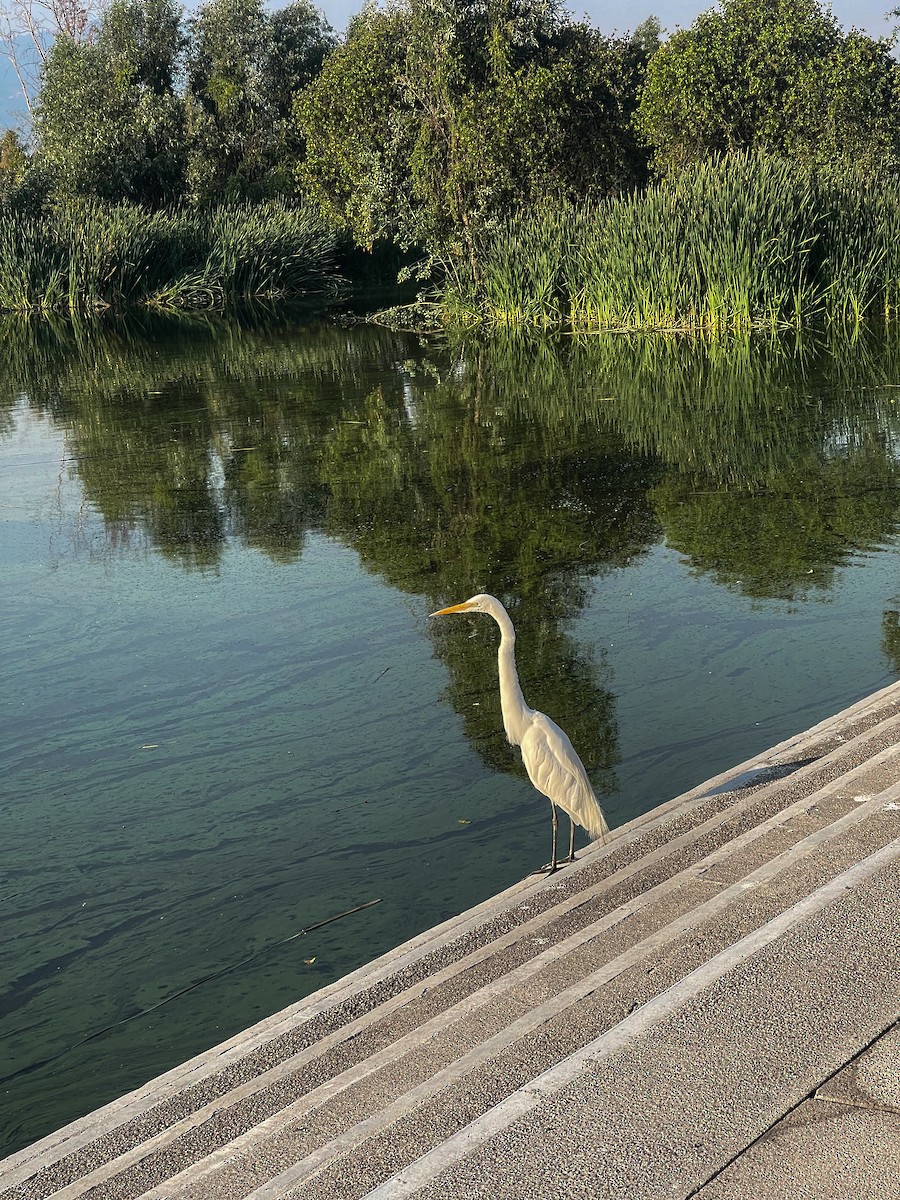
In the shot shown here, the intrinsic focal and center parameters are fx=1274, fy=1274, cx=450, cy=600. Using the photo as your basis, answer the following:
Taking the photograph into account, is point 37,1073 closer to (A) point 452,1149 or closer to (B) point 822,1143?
(A) point 452,1149

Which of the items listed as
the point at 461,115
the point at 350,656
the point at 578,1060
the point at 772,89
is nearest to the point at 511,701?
the point at 578,1060

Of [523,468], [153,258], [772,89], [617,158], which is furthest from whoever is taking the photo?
[153,258]

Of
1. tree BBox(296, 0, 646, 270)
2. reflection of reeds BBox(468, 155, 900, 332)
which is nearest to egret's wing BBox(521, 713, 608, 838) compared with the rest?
reflection of reeds BBox(468, 155, 900, 332)

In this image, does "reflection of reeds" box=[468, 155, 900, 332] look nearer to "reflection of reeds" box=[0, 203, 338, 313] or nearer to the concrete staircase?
"reflection of reeds" box=[0, 203, 338, 313]

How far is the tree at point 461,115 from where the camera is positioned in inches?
866

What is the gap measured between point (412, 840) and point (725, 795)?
1184mm

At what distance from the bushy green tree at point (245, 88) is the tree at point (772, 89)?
16889 mm

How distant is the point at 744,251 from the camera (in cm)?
1691

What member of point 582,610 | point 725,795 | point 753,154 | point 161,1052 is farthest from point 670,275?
point 161,1052

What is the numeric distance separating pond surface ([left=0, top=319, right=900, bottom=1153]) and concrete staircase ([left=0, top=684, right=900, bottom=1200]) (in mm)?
834

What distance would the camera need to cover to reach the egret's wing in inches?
169

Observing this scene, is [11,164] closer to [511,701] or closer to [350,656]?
[350,656]

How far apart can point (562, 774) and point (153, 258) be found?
3010 cm

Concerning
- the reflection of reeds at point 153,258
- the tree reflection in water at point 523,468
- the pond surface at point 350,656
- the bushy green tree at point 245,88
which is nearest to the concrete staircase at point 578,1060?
the pond surface at point 350,656
